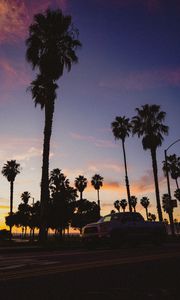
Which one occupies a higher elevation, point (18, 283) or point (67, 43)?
point (67, 43)

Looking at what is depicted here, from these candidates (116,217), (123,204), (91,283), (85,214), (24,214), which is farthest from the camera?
(123,204)

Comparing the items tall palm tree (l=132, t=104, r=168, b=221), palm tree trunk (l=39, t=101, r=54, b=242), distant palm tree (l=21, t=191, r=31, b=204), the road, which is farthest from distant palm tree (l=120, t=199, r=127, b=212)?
the road

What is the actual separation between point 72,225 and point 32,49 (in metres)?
68.4

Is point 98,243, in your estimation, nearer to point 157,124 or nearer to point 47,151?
point 47,151

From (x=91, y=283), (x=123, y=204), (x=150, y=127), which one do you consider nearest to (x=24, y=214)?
(x=123, y=204)

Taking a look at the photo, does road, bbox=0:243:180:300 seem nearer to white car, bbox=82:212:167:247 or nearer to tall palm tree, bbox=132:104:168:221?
white car, bbox=82:212:167:247

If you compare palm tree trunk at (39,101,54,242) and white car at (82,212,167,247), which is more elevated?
palm tree trunk at (39,101,54,242)

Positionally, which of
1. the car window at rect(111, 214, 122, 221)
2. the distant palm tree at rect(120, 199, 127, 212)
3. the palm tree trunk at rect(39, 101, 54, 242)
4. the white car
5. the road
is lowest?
the road

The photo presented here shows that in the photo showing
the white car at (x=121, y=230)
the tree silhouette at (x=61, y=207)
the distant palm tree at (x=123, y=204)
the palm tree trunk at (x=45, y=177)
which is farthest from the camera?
the distant palm tree at (x=123, y=204)

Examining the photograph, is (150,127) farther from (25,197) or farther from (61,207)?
(25,197)

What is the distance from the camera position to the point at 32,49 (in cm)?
2750

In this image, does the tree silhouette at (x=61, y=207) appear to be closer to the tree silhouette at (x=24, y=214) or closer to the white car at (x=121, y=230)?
the tree silhouette at (x=24, y=214)

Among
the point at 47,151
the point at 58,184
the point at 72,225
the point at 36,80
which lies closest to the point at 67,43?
the point at 36,80

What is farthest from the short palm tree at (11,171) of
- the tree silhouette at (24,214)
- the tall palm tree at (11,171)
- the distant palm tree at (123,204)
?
the distant palm tree at (123,204)
